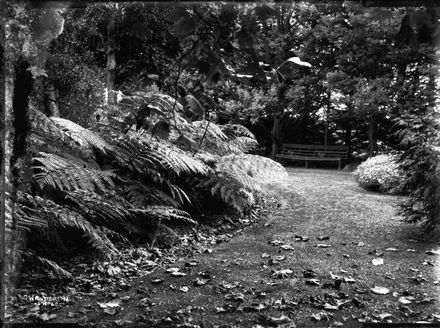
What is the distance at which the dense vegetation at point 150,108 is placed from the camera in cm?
116

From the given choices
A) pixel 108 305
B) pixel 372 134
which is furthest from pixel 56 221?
pixel 372 134

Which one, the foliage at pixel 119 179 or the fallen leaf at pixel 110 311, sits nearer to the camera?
the fallen leaf at pixel 110 311

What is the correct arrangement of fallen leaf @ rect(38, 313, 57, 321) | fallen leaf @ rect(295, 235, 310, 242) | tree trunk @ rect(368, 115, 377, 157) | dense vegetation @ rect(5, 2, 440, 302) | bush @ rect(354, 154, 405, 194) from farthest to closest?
tree trunk @ rect(368, 115, 377, 157), bush @ rect(354, 154, 405, 194), fallen leaf @ rect(295, 235, 310, 242), fallen leaf @ rect(38, 313, 57, 321), dense vegetation @ rect(5, 2, 440, 302)

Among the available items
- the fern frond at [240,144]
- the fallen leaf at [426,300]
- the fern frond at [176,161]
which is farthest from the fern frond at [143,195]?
the fallen leaf at [426,300]

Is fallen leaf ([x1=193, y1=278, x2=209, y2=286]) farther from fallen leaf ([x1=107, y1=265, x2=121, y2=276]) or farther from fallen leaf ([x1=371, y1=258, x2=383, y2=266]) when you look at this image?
fallen leaf ([x1=371, y1=258, x2=383, y2=266])

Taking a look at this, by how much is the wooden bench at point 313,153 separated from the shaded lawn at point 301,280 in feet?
23.8

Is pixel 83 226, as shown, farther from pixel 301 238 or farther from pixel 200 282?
pixel 301 238

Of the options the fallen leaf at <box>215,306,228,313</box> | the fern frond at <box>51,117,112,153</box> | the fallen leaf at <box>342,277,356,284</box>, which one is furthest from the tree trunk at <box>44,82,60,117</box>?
the fallen leaf at <box>342,277,356,284</box>

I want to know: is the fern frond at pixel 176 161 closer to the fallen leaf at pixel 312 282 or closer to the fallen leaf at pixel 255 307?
the fallen leaf at pixel 312 282

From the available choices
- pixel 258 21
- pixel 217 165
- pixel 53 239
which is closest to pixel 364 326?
pixel 258 21

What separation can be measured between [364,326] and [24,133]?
1.60m

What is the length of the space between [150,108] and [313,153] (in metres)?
11.0

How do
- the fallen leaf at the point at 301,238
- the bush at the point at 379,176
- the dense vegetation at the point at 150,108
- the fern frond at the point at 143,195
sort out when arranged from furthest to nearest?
1. the bush at the point at 379,176
2. the fallen leaf at the point at 301,238
3. the fern frond at the point at 143,195
4. the dense vegetation at the point at 150,108

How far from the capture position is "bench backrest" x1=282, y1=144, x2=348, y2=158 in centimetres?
1125
